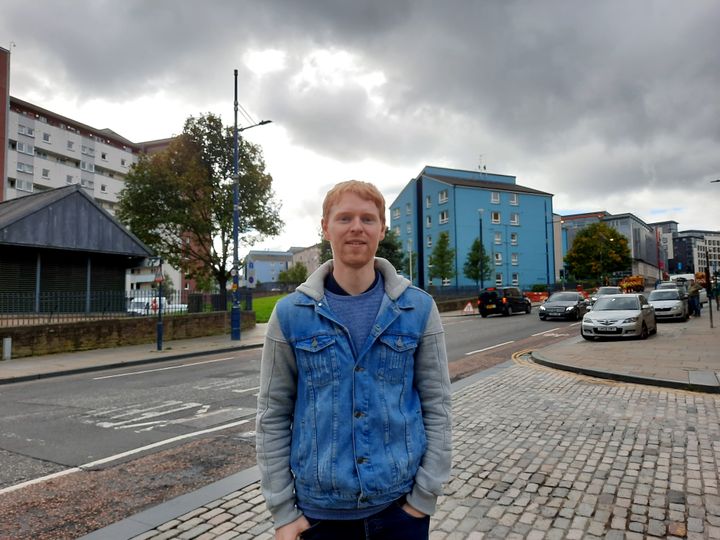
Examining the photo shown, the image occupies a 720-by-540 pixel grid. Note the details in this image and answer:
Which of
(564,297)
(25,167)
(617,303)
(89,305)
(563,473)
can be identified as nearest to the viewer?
(563,473)

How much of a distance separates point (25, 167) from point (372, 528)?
6629 cm

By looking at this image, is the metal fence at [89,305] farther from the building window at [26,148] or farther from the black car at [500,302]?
the building window at [26,148]

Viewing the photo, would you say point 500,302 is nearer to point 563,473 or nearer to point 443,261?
point 443,261

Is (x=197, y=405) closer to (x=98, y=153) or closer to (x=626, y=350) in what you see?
(x=626, y=350)

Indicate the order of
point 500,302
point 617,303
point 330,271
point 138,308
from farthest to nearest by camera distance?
point 500,302
point 138,308
point 617,303
point 330,271

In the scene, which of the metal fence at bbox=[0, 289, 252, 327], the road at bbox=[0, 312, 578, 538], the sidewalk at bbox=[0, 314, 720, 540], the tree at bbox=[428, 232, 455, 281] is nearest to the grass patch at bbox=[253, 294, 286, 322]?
the metal fence at bbox=[0, 289, 252, 327]

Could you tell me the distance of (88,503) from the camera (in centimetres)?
394

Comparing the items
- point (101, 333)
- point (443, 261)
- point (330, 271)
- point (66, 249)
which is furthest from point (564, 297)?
point (330, 271)

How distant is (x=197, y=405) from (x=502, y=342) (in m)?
11.4

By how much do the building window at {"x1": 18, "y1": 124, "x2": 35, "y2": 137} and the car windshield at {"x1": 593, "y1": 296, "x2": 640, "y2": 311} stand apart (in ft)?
207

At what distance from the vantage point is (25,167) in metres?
54.5

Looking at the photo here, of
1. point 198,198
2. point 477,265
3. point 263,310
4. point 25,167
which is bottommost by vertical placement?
point 263,310

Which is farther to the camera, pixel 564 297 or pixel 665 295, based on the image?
pixel 564 297

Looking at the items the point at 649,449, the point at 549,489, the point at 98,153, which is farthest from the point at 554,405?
the point at 98,153
